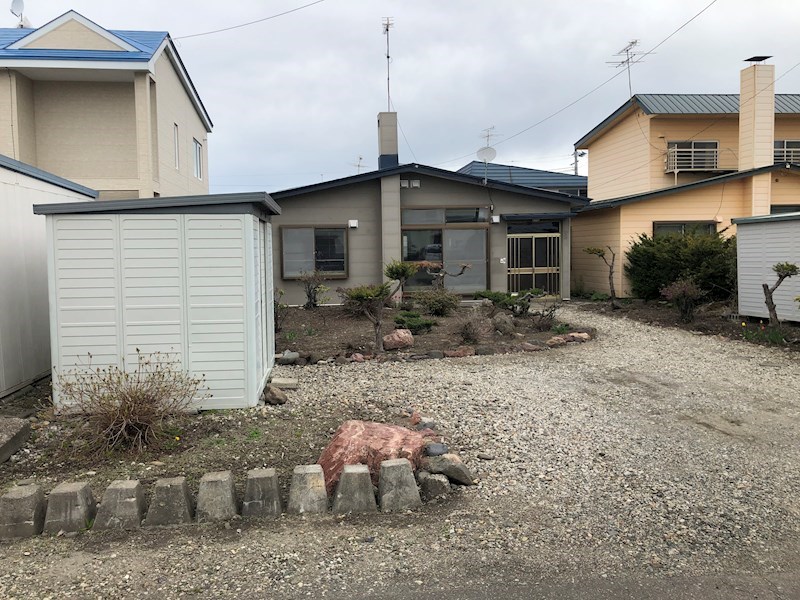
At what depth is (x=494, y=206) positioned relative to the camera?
60.0 feet

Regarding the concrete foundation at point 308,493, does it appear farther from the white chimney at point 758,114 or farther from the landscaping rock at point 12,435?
the white chimney at point 758,114

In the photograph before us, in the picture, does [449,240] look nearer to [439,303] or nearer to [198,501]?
[439,303]

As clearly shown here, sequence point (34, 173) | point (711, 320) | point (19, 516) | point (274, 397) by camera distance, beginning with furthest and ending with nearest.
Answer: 1. point (711, 320)
2. point (34, 173)
3. point (274, 397)
4. point (19, 516)

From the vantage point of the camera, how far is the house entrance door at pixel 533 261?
736 inches

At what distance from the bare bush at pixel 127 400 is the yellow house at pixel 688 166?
1517 centimetres

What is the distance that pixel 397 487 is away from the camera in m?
4.46

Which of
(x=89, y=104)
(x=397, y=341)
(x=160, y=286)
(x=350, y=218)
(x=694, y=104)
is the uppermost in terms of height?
(x=694, y=104)

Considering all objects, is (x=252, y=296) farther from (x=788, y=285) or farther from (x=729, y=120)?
(x=729, y=120)

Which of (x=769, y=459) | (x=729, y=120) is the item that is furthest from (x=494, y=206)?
(x=769, y=459)

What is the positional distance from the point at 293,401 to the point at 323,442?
1517 millimetres

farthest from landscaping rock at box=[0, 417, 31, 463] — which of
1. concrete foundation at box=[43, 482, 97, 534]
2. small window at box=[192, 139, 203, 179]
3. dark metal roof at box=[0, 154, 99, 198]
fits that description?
small window at box=[192, 139, 203, 179]

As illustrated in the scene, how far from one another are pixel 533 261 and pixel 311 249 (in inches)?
247

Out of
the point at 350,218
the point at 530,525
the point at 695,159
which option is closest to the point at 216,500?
the point at 530,525

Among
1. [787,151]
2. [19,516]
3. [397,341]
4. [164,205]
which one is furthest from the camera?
[787,151]
